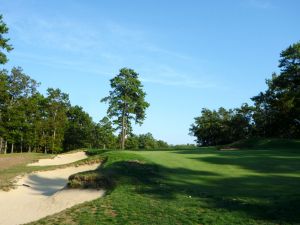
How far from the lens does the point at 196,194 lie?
1521 cm

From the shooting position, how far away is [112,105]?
197ft

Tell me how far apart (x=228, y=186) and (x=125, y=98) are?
44245 millimetres

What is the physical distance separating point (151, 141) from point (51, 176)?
299ft

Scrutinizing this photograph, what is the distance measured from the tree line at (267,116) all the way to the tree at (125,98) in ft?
A: 56.2

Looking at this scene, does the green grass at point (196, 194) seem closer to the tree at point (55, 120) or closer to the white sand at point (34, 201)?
the white sand at point (34, 201)

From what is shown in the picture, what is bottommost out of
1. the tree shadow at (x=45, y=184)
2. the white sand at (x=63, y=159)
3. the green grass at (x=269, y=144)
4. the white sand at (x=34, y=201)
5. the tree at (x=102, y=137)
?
the white sand at (x=34, y=201)

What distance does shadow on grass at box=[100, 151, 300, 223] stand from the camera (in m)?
12.7

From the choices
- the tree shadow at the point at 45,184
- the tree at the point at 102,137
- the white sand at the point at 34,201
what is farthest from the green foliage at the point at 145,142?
the white sand at the point at 34,201

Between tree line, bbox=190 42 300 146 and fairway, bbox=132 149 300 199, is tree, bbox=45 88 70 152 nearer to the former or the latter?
tree line, bbox=190 42 300 146

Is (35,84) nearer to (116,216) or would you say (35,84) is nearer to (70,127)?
(70,127)

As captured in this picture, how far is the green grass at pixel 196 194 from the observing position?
40.2 ft

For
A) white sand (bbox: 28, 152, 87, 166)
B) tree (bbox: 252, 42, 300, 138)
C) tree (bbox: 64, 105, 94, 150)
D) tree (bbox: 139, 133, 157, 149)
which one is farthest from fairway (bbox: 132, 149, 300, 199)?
tree (bbox: 139, 133, 157, 149)

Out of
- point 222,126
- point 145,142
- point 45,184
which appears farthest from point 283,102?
point 145,142

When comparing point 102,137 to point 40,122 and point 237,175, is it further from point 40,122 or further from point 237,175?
point 237,175
